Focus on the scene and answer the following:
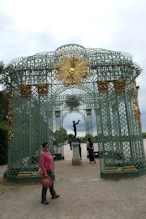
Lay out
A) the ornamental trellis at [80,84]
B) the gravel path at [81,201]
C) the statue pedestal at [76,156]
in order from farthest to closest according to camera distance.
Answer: the statue pedestal at [76,156], the ornamental trellis at [80,84], the gravel path at [81,201]

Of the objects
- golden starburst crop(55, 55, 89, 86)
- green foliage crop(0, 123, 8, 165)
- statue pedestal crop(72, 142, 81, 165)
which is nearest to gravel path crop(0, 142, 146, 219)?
golden starburst crop(55, 55, 89, 86)

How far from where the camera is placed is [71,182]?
6613 mm

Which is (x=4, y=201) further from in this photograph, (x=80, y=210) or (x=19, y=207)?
(x=80, y=210)

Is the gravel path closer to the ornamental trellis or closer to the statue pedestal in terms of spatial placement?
the ornamental trellis

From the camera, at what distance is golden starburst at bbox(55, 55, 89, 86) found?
26.3 ft

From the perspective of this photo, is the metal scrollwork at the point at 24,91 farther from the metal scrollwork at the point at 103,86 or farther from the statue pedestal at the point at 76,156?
the statue pedestal at the point at 76,156

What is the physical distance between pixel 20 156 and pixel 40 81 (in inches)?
130

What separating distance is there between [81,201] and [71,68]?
215 inches

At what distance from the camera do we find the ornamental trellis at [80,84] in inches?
285

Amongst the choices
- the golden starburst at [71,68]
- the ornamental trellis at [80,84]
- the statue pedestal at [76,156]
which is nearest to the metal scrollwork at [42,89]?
the ornamental trellis at [80,84]

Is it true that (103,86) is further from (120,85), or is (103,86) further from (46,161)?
(46,161)

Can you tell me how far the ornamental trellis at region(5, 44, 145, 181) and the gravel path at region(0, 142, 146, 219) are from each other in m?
0.91

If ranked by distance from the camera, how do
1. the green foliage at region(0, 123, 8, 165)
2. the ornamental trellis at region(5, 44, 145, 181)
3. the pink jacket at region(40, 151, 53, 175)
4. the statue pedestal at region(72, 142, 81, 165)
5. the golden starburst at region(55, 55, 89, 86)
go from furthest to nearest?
the green foliage at region(0, 123, 8, 165) < the statue pedestal at region(72, 142, 81, 165) < the golden starburst at region(55, 55, 89, 86) < the ornamental trellis at region(5, 44, 145, 181) < the pink jacket at region(40, 151, 53, 175)

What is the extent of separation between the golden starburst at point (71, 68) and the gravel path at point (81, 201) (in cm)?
447
